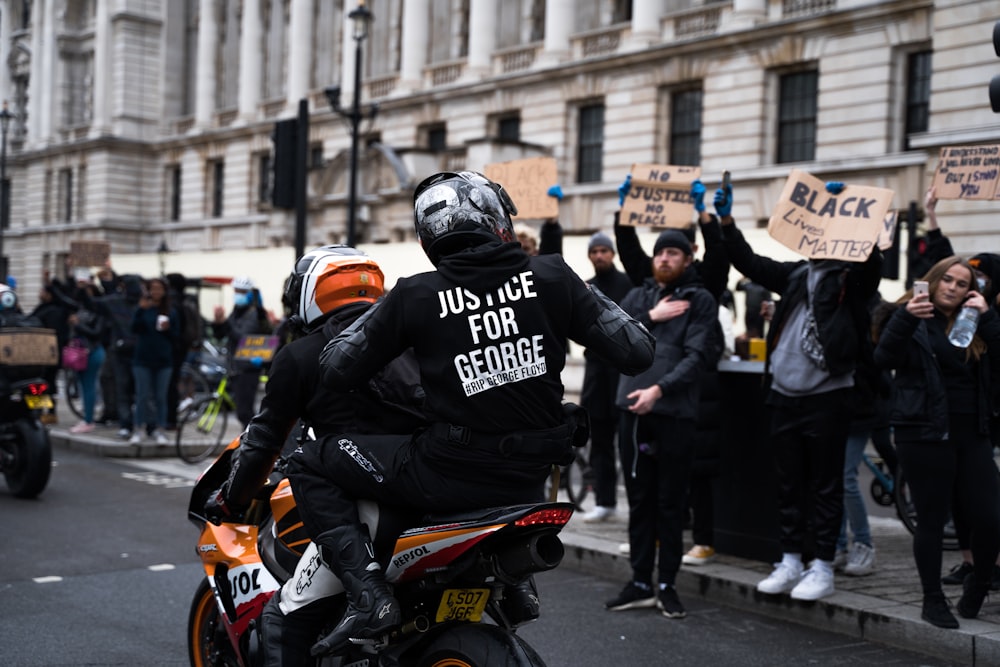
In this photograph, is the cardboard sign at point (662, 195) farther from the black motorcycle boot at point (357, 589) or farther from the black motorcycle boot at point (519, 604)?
the black motorcycle boot at point (357, 589)

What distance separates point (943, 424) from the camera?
5879 millimetres

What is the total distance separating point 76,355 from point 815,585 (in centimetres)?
1182

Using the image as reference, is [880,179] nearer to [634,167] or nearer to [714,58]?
[714,58]

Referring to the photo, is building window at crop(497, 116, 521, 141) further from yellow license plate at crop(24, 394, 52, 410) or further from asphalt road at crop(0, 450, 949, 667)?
asphalt road at crop(0, 450, 949, 667)

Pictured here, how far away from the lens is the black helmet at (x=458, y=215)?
355cm

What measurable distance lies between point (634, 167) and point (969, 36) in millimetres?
17445

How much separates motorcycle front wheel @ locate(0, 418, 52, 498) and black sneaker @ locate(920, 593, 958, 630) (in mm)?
6872

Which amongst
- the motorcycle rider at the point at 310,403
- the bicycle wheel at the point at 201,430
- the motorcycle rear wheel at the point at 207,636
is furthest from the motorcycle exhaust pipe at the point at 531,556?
the bicycle wheel at the point at 201,430

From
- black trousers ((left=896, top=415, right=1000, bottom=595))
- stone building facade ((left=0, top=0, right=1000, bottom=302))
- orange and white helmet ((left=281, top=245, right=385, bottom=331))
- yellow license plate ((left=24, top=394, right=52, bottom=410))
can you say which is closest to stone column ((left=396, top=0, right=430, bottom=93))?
stone building facade ((left=0, top=0, right=1000, bottom=302))

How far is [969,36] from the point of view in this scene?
926 inches

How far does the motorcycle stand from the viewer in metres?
3.30

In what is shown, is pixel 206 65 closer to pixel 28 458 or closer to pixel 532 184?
pixel 28 458

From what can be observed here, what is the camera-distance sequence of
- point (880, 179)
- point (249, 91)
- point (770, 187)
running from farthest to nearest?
point (249, 91) < point (770, 187) < point (880, 179)

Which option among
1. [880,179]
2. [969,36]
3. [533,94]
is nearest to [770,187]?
[880,179]
